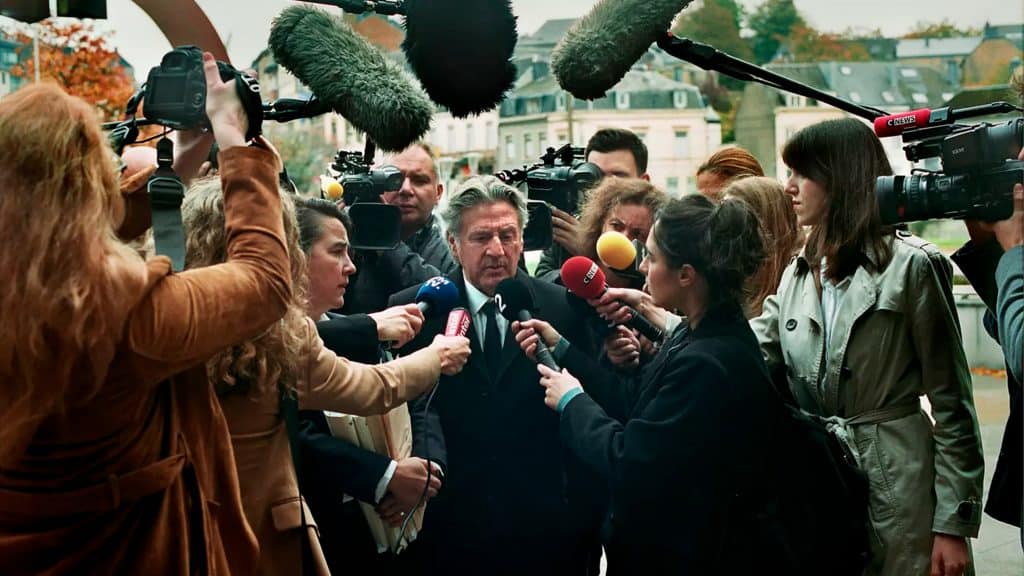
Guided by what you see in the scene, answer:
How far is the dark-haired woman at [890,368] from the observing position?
292 cm

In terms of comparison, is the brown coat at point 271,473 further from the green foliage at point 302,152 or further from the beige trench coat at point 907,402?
the green foliage at point 302,152

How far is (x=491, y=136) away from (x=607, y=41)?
449cm

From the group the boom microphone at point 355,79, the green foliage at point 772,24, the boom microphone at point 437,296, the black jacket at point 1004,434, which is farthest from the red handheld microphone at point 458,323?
the green foliage at point 772,24

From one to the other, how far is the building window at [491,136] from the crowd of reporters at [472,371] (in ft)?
9.08

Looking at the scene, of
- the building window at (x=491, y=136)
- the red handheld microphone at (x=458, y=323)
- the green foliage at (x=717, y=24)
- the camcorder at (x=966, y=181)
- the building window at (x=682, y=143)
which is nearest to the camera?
the camcorder at (x=966, y=181)

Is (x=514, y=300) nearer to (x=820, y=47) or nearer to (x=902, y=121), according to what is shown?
(x=902, y=121)

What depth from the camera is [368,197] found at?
3.94 meters

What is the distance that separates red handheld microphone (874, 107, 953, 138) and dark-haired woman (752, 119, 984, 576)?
245 millimetres

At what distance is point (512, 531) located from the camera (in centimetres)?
355

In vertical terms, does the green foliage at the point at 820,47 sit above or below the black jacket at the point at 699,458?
above

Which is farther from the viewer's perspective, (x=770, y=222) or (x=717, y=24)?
(x=717, y=24)

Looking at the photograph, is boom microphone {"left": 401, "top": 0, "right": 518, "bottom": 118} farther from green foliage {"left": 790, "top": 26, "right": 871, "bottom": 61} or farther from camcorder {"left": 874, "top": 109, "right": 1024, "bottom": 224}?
green foliage {"left": 790, "top": 26, "right": 871, "bottom": 61}

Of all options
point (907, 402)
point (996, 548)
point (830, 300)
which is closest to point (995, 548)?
point (996, 548)

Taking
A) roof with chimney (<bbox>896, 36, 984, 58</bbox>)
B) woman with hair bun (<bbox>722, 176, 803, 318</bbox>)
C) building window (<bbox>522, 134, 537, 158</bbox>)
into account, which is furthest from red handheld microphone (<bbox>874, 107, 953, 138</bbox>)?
roof with chimney (<bbox>896, 36, 984, 58</bbox>)
